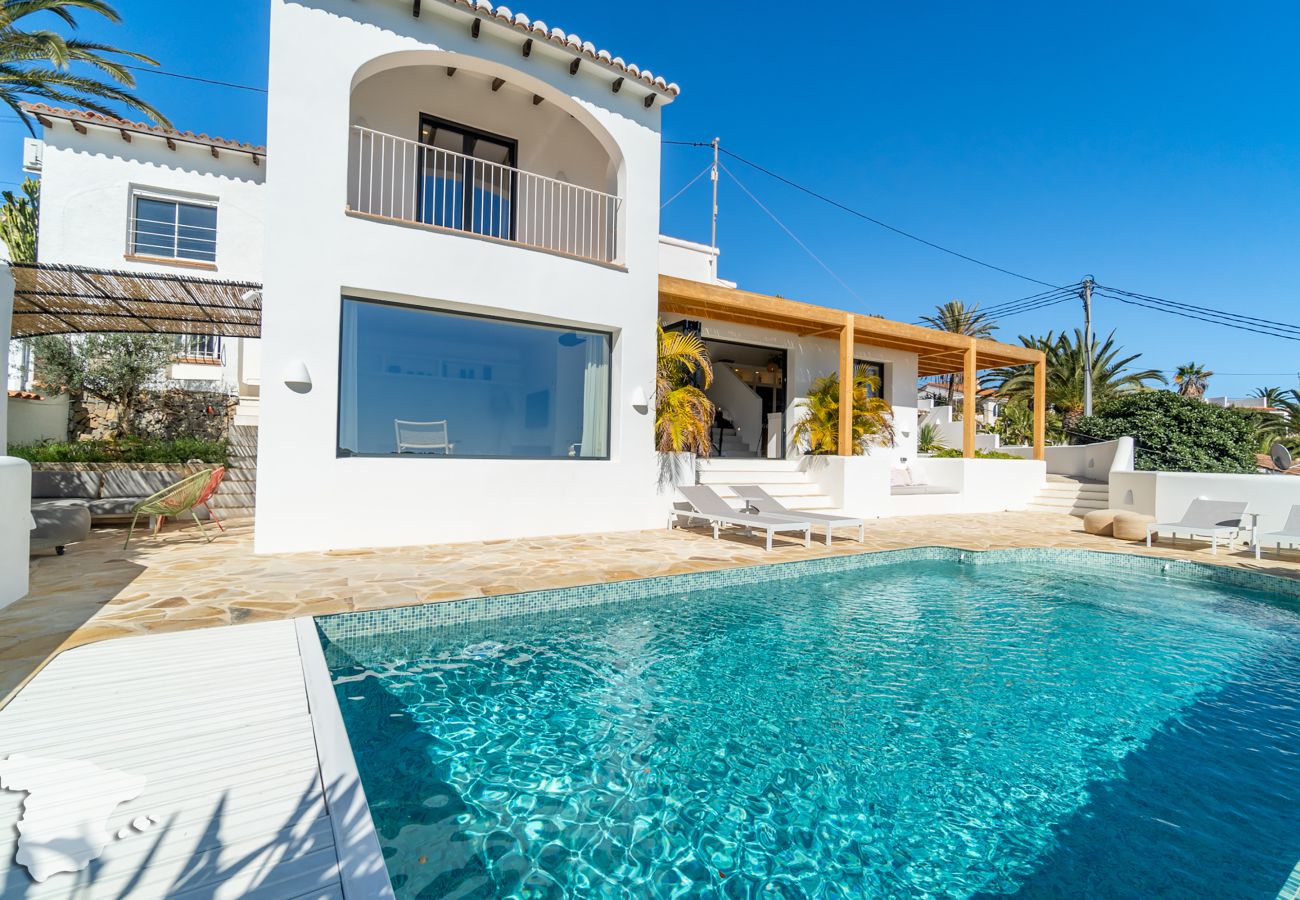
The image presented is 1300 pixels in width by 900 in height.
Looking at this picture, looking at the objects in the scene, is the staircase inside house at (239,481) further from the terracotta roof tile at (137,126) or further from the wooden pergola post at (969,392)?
the wooden pergola post at (969,392)

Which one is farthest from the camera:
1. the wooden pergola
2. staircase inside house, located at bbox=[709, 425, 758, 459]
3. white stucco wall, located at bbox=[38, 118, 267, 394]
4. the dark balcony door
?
staircase inside house, located at bbox=[709, 425, 758, 459]

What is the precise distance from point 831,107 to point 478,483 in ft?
67.9

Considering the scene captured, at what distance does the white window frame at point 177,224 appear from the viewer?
1204 centimetres

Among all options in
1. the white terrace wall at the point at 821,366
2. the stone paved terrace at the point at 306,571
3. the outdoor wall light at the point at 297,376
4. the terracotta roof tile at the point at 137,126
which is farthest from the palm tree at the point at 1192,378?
the terracotta roof tile at the point at 137,126

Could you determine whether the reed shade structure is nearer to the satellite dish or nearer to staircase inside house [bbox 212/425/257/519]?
staircase inside house [bbox 212/425/257/519]


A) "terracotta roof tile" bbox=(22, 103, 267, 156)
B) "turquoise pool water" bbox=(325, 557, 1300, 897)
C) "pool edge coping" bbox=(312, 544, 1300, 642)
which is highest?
"terracotta roof tile" bbox=(22, 103, 267, 156)

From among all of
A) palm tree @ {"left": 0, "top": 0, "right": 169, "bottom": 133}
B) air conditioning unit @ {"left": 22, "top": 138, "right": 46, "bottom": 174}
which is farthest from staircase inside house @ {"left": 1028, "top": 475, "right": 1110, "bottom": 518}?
air conditioning unit @ {"left": 22, "top": 138, "right": 46, "bottom": 174}

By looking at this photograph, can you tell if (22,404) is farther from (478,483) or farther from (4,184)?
(4,184)

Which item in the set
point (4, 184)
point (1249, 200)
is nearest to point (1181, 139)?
point (1249, 200)

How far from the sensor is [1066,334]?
2542 cm

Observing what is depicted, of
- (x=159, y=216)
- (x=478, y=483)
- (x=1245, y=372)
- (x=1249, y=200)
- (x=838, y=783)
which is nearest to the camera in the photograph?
(x=838, y=783)

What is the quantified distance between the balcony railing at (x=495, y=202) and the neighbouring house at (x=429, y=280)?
50mm

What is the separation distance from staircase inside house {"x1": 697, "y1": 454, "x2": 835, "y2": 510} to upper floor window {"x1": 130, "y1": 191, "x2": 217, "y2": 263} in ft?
40.1

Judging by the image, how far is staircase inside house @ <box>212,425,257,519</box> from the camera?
9688 millimetres
